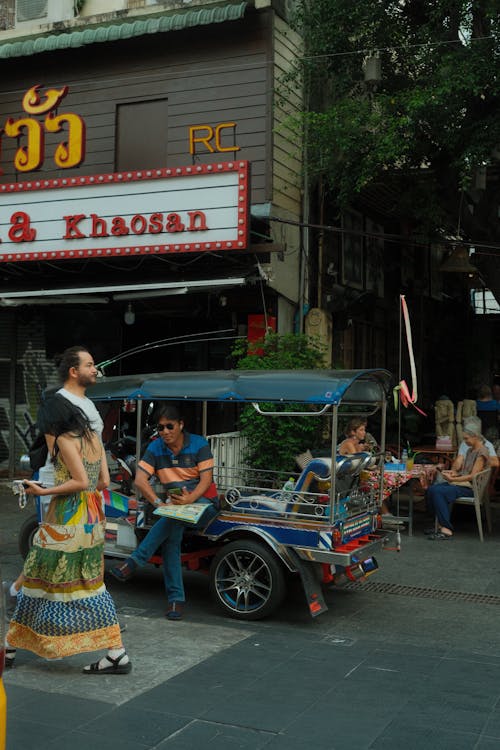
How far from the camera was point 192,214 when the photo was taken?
40.8 ft

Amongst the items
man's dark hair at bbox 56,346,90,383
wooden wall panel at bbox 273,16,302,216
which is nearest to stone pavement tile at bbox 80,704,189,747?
→ man's dark hair at bbox 56,346,90,383

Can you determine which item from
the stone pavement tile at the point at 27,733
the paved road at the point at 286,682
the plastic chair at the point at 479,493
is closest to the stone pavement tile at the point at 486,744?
the paved road at the point at 286,682

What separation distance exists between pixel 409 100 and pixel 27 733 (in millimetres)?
9418

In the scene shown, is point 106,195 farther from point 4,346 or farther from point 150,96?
point 4,346

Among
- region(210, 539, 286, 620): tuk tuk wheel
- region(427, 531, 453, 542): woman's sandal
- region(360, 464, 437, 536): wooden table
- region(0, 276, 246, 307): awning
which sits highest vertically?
region(0, 276, 246, 307): awning

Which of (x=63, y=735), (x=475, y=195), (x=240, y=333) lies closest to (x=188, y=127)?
(x=240, y=333)

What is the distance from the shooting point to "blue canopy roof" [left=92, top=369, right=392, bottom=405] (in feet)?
22.7

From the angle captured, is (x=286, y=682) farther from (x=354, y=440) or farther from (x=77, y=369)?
(x=354, y=440)

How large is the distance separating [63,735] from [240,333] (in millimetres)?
10012

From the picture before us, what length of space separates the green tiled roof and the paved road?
939 cm

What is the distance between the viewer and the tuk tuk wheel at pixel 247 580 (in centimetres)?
683

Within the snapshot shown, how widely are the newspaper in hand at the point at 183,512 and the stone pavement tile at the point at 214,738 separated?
2.26 metres

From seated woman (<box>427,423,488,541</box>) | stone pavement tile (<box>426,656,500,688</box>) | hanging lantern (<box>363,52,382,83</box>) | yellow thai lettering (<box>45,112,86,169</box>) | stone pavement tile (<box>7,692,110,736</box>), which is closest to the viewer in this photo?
stone pavement tile (<box>7,692,110,736</box>)

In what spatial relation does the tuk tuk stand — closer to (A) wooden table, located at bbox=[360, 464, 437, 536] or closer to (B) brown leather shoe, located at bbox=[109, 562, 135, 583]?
(A) wooden table, located at bbox=[360, 464, 437, 536]
